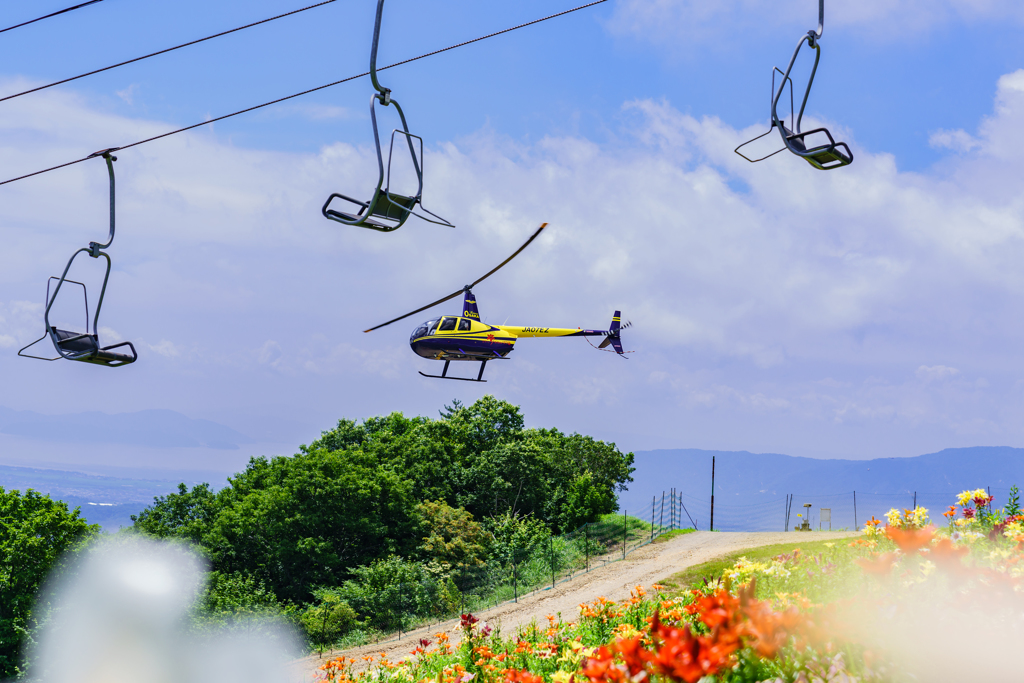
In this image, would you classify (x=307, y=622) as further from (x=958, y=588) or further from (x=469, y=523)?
(x=958, y=588)

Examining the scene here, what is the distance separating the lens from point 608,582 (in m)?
22.1

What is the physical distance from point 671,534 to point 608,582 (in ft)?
30.1

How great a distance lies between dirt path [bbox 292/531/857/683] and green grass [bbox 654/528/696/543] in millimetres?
596

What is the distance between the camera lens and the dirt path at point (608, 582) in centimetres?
1848

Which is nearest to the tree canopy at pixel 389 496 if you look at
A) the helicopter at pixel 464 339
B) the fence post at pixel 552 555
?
the fence post at pixel 552 555

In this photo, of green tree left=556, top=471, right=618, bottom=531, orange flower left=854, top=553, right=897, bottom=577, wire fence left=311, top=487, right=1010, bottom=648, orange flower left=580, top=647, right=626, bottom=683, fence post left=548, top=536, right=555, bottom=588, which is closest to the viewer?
orange flower left=580, top=647, right=626, bottom=683

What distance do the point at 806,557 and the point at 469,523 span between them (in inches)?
1118

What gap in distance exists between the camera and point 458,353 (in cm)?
2108

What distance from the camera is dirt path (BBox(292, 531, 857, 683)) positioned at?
18484 millimetres

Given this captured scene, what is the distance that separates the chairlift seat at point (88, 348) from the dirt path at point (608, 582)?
418 inches

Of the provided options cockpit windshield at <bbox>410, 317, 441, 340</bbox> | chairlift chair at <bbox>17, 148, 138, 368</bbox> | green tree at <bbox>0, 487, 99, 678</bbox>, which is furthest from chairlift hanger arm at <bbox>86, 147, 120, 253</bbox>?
green tree at <bbox>0, 487, 99, 678</bbox>

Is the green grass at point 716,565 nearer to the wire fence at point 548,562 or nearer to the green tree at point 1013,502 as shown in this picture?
the wire fence at point 548,562

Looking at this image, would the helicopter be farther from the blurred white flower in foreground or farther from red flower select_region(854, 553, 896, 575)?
red flower select_region(854, 553, 896, 575)

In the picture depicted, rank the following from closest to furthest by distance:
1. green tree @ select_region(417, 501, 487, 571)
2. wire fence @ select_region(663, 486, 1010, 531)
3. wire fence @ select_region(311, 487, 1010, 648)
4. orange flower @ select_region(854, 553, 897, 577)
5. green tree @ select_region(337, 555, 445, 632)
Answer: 1. orange flower @ select_region(854, 553, 897, 577)
2. wire fence @ select_region(311, 487, 1010, 648)
3. green tree @ select_region(337, 555, 445, 632)
4. wire fence @ select_region(663, 486, 1010, 531)
5. green tree @ select_region(417, 501, 487, 571)
